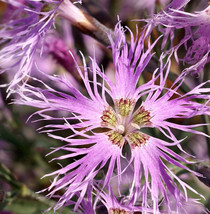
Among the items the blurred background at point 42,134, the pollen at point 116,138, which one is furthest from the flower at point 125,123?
the blurred background at point 42,134

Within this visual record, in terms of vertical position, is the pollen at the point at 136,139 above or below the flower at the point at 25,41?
below

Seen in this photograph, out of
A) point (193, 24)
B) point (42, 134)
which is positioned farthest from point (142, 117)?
point (42, 134)

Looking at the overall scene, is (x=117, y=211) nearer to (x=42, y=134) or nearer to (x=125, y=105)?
(x=125, y=105)

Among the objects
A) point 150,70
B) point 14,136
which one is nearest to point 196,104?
point 150,70

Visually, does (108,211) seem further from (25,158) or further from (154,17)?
(25,158)

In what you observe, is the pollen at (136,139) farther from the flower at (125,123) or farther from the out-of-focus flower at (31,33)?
the out-of-focus flower at (31,33)

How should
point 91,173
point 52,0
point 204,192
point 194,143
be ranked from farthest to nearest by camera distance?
point 194,143
point 204,192
point 52,0
point 91,173

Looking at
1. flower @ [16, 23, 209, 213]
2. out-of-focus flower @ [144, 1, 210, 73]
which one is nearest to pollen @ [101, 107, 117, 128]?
flower @ [16, 23, 209, 213]
